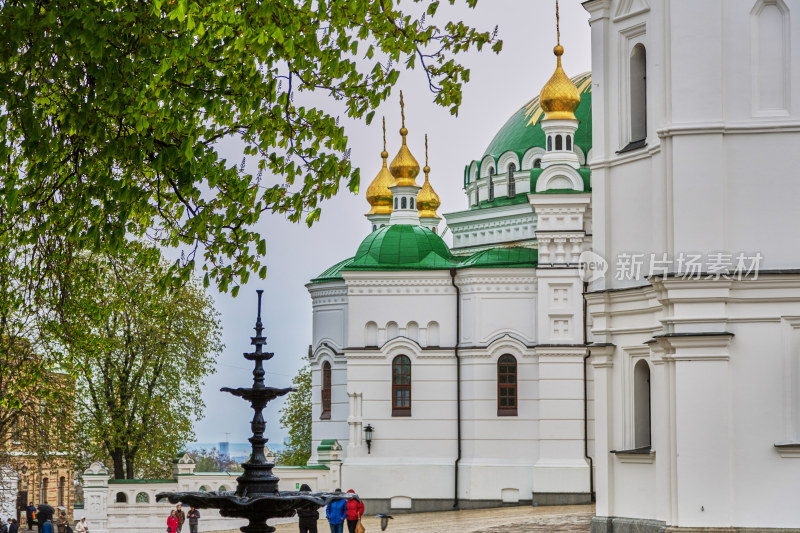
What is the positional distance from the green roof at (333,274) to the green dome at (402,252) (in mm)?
1429

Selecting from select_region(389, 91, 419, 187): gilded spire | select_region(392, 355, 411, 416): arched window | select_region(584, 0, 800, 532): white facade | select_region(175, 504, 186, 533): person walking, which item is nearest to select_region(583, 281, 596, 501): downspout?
select_region(392, 355, 411, 416): arched window

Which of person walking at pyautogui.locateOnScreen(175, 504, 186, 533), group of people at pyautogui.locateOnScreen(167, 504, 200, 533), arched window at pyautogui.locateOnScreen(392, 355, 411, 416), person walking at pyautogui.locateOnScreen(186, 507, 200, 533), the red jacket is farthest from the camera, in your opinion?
arched window at pyautogui.locateOnScreen(392, 355, 411, 416)

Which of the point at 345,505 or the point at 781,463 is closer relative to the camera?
the point at 781,463

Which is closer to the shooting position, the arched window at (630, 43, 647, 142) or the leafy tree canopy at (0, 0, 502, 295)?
the leafy tree canopy at (0, 0, 502, 295)

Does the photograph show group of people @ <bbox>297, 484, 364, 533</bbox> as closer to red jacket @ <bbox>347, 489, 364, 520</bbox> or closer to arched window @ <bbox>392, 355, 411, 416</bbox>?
red jacket @ <bbox>347, 489, 364, 520</bbox>

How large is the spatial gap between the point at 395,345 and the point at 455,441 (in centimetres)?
298

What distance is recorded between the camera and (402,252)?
3603cm

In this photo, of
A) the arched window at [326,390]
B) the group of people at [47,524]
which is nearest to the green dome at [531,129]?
the arched window at [326,390]

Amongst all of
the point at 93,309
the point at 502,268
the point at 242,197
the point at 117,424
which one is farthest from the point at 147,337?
the point at 242,197

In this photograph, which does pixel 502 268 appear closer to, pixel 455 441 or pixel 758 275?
pixel 455 441

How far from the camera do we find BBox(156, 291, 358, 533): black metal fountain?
421 inches

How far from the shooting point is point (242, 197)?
10.8 meters

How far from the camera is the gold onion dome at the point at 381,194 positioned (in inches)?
1640

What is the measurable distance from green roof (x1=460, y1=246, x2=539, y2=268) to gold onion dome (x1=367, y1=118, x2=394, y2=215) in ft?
21.9
